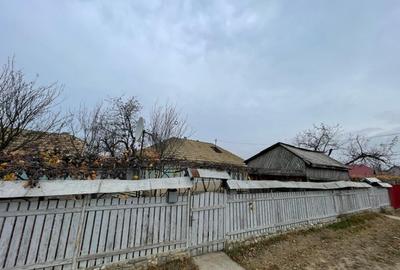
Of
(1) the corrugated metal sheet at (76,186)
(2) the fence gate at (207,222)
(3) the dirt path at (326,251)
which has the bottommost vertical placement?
(3) the dirt path at (326,251)

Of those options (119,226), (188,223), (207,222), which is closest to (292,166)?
(207,222)

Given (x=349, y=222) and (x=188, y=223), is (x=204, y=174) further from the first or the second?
(x=349, y=222)

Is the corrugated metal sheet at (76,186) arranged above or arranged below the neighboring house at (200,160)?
below

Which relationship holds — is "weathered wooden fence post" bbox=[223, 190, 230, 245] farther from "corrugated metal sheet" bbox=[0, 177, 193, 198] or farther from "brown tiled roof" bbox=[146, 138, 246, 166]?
"brown tiled roof" bbox=[146, 138, 246, 166]

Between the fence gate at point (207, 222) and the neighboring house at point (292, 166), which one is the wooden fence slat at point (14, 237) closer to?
the fence gate at point (207, 222)

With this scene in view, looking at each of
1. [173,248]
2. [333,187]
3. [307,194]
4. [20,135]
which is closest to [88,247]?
[173,248]

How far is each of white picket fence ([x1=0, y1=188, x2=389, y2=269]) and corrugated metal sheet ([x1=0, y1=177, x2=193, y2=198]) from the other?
11.7 inches

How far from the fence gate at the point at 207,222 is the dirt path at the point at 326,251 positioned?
575mm

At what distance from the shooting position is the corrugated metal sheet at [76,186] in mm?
3506

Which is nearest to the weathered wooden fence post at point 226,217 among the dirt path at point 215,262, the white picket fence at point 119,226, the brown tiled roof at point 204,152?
the white picket fence at point 119,226

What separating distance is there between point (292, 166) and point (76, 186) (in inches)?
645

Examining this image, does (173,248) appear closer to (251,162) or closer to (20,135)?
(20,135)

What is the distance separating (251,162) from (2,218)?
66.4 ft

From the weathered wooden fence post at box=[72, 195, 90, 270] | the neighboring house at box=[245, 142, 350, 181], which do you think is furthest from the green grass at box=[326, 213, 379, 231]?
the weathered wooden fence post at box=[72, 195, 90, 270]
